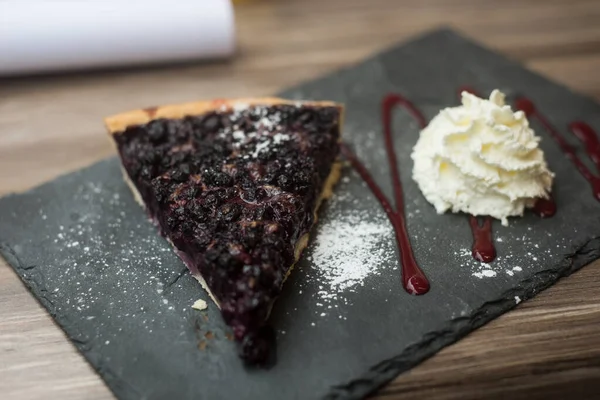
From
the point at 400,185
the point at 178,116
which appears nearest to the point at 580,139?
the point at 400,185

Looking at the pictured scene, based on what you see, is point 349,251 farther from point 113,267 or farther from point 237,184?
point 113,267

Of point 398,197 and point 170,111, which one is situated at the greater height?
point 170,111

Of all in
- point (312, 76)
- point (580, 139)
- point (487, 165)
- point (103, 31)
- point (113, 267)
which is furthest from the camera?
point (312, 76)

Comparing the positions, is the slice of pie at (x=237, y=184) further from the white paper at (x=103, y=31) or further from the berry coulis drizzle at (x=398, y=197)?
the white paper at (x=103, y=31)

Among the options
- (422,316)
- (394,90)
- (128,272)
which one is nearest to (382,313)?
(422,316)

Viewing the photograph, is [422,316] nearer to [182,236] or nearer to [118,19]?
[182,236]

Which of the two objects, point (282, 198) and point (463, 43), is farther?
point (463, 43)
